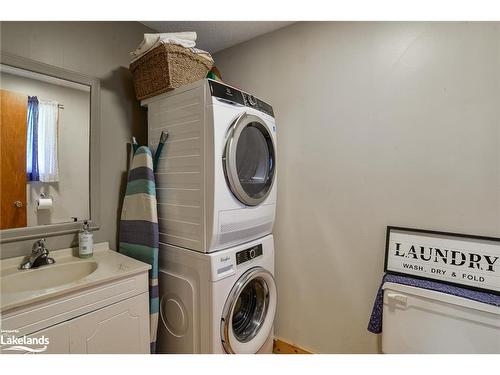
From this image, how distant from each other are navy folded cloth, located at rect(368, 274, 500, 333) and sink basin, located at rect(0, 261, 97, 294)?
4.94ft

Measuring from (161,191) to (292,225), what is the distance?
896mm

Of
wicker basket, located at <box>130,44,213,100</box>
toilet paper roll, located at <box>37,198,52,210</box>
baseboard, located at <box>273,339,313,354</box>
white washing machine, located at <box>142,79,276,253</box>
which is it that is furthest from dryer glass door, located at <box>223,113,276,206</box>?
baseboard, located at <box>273,339,313,354</box>

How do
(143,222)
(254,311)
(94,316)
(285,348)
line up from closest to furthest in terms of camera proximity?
(94,316)
(143,222)
(254,311)
(285,348)

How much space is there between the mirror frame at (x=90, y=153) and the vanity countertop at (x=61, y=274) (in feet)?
0.37

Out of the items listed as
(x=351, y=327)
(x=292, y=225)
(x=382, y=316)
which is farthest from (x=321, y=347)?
(x=292, y=225)

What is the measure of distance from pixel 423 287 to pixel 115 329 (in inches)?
58.1

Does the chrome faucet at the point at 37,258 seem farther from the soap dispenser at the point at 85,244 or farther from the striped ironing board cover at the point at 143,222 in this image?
the striped ironing board cover at the point at 143,222

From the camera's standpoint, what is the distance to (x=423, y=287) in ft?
3.99


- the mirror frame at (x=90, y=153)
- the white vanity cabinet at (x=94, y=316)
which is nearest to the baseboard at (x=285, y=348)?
the white vanity cabinet at (x=94, y=316)

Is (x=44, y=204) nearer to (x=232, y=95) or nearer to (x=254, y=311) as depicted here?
(x=232, y=95)

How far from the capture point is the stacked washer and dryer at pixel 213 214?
3.90ft

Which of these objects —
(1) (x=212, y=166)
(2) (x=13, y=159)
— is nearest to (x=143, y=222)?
(1) (x=212, y=166)

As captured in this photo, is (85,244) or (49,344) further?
(85,244)

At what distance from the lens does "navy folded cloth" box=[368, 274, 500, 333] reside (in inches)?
43.4
